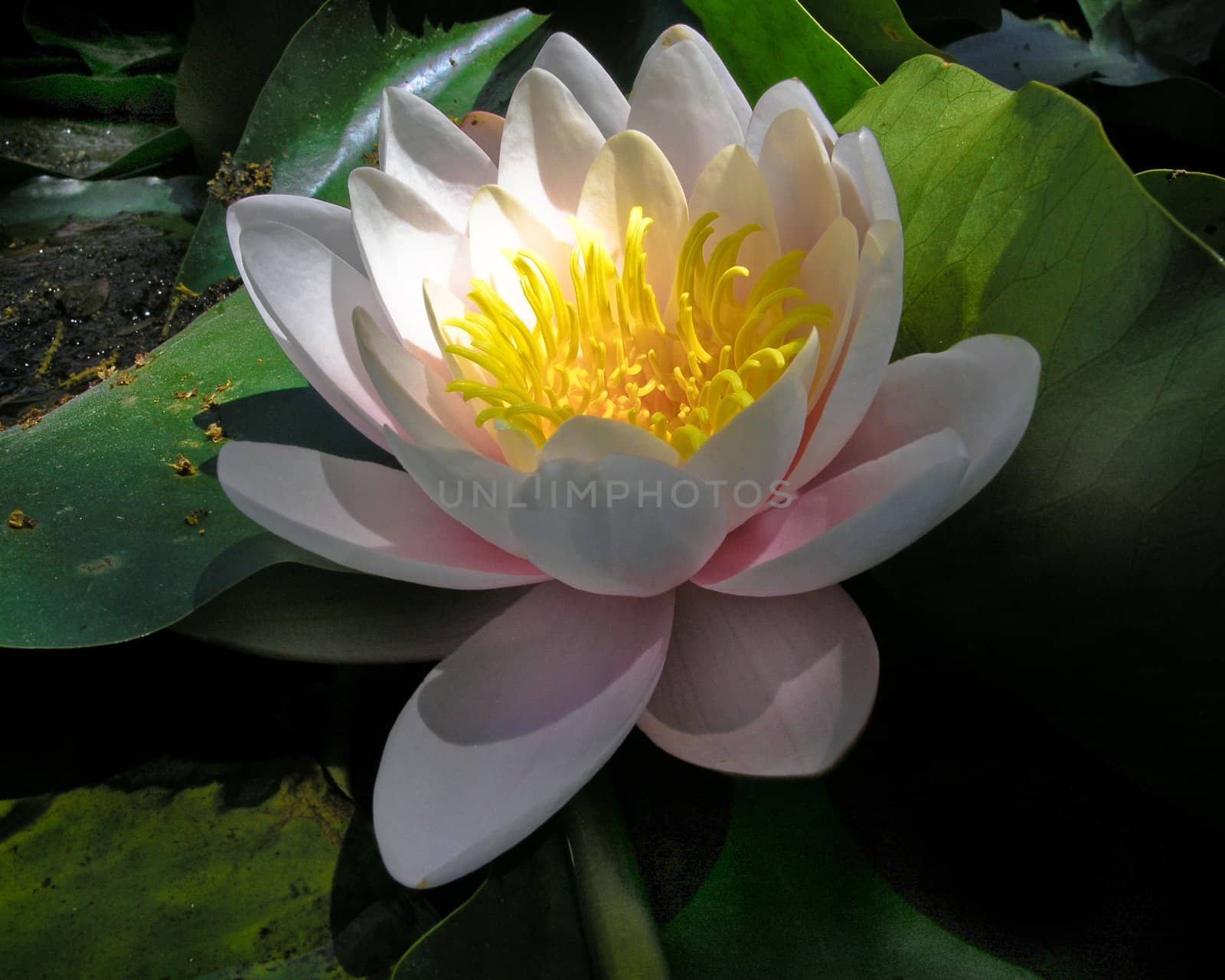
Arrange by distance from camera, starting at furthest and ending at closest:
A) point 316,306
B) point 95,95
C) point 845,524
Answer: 1. point 95,95
2. point 316,306
3. point 845,524

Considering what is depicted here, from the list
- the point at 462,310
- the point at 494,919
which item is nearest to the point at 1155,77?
the point at 462,310

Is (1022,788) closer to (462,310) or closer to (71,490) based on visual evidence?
(462,310)

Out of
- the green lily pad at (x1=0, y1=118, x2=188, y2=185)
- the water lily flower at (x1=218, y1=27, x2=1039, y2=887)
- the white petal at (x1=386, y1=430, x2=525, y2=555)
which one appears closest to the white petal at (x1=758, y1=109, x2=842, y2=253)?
the water lily flower at (x1=218, y1=27, x2=1039, y2=887)

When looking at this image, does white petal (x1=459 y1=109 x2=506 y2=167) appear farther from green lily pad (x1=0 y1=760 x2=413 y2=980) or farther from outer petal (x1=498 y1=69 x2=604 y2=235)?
green lily pad (x1=0 y1=760 x2=413 y2=980)

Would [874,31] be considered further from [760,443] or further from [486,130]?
[760,443]

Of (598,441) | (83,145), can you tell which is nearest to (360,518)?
(598,441)

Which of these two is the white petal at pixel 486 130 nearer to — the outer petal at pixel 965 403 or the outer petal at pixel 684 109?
the outer petal at pixel 684 109
